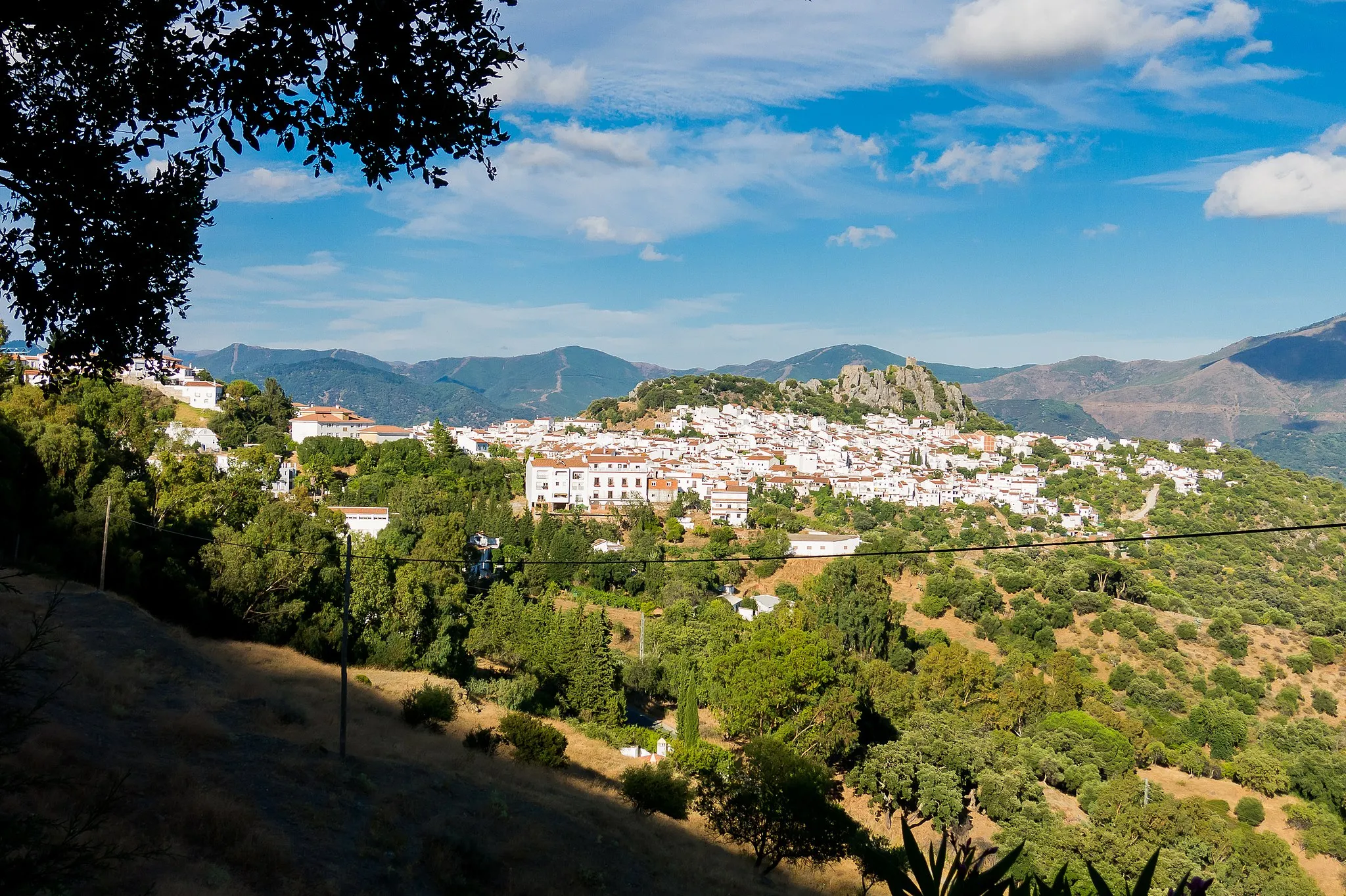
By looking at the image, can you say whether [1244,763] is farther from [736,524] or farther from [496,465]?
[496,465]

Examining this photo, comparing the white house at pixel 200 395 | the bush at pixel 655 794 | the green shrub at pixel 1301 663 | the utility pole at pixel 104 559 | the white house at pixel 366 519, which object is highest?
the white house at pixel 200 395

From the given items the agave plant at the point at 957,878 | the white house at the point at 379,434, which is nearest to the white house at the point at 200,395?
the white house at the point at 379,434

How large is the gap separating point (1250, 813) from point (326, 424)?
72.3 meters

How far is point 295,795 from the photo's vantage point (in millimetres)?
11305

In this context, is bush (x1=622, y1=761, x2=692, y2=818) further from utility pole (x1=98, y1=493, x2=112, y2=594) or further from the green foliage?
utility pole (x1=98, y1=493, x2=112, y2=594)

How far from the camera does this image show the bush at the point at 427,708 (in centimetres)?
1817

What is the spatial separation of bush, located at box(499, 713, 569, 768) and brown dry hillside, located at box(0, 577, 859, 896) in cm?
50

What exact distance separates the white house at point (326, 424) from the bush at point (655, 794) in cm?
5300

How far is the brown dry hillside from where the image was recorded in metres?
8.74

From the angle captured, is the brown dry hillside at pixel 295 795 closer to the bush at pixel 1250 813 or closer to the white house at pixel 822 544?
the bush at pixel 1250 813

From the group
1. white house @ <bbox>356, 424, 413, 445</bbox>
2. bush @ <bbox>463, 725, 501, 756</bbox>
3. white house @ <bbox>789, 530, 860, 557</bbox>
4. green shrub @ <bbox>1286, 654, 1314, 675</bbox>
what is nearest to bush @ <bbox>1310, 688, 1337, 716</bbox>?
green shrub @ <bbox>1286, 654, 1314, 675</bbox>

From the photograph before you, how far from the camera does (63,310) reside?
533cm

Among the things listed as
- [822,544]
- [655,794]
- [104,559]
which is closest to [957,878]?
[655,794]

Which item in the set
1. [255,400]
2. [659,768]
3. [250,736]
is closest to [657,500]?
[255,400]
